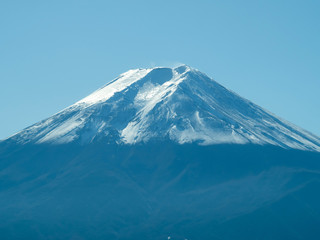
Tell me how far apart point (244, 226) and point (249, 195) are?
50.8 ft

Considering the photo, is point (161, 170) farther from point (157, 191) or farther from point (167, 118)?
point (167, 118)

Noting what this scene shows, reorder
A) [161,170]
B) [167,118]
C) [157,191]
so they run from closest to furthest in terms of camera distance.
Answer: [157,191]
[161,170]
[167,118]

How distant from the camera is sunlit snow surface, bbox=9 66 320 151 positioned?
168m

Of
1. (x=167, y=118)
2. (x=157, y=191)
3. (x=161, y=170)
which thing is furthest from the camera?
(x=167, y=118)

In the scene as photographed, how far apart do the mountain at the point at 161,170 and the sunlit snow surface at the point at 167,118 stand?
368 millimetres

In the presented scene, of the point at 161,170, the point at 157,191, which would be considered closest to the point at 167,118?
the point at 161,170

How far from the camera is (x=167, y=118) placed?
561 feet

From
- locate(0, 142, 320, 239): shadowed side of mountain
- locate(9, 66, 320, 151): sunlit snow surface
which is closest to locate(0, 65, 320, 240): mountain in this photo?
locate(0, 142, 320, 239): shadowed side of mountain

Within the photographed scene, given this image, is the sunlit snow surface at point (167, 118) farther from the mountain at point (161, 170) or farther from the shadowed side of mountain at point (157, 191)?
the shadowed side of mountain at point (157, 191)

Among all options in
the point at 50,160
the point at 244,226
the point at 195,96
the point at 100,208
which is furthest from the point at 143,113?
the point at 244,226

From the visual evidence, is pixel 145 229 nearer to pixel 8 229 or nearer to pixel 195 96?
pixel 8 229

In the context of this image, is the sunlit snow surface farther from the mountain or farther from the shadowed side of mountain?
the shadowed side of mountain

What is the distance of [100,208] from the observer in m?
142

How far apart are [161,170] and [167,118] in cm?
1838
